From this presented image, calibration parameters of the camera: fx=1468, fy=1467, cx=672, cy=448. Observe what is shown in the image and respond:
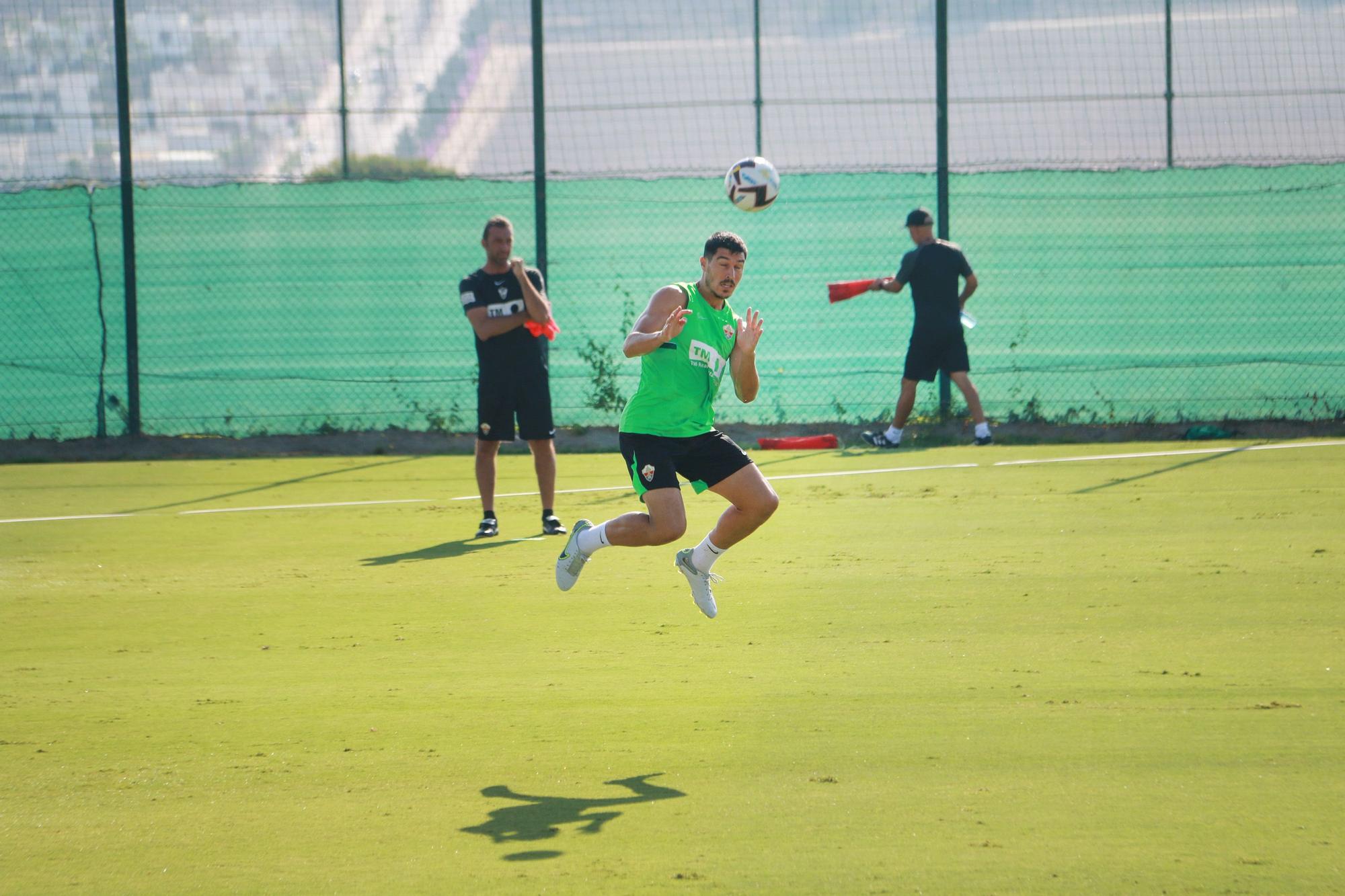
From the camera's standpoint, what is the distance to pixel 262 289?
17.7m

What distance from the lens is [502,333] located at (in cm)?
1081

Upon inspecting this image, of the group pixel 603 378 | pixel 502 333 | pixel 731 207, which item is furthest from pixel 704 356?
pixel 731 207

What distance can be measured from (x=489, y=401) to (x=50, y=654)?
4315mm

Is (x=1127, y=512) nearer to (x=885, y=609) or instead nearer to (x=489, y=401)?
(x=885, y=609)

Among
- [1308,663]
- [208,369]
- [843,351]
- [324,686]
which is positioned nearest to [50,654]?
[324,686]

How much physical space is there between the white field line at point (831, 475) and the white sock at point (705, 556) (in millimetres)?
5059

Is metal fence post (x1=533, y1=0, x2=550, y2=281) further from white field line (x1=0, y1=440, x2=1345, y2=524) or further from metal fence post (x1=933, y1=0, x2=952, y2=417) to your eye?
white field line (x1=0, y1=440, x2=1345, y2=524)

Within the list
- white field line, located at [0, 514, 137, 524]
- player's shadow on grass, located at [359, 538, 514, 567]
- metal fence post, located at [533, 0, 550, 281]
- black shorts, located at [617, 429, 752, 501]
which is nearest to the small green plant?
metal fence post, located at [533, 0, 550, 281]

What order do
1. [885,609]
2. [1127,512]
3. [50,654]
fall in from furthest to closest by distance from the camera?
[1127,512] < [885,609] < [50,654]

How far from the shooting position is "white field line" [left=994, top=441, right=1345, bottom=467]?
1386 cm

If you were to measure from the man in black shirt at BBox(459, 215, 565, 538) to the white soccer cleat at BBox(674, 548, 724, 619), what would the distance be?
310 centimetres

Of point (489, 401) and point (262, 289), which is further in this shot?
point (262, 289)

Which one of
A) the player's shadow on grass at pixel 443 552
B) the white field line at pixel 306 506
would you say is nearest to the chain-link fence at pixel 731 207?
the white field line at pixel 306 506

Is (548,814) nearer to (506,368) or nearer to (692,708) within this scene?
(692,708)
